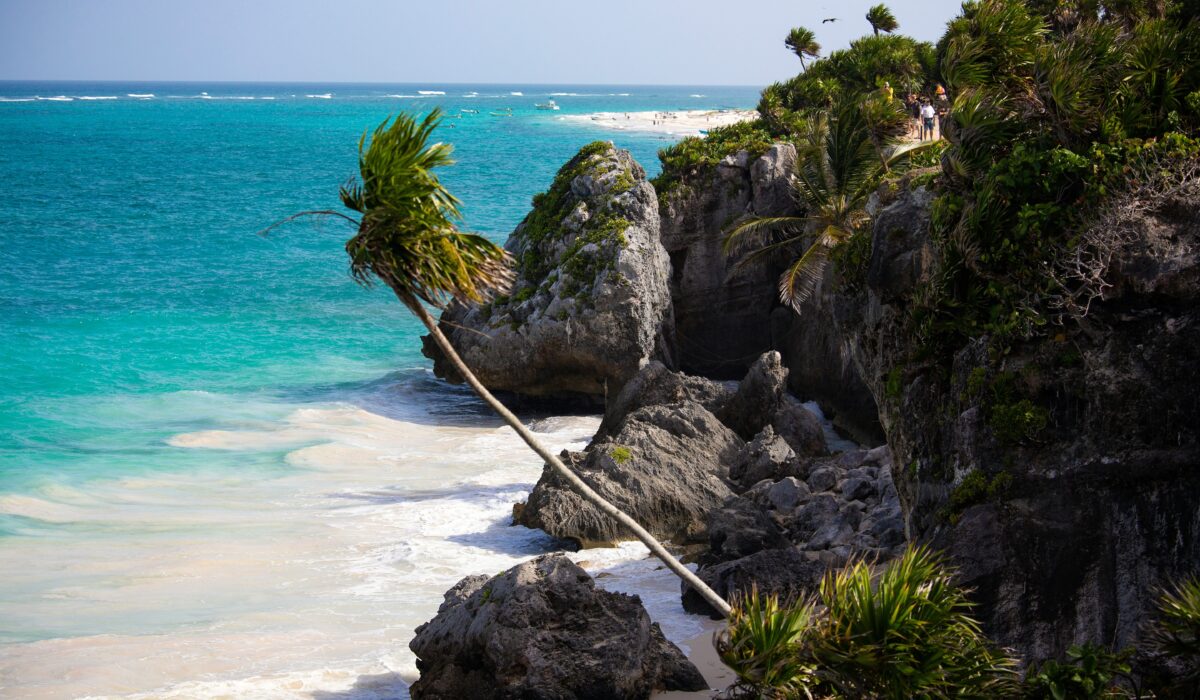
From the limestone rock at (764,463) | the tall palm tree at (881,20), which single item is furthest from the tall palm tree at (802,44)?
the limestone rock at (764,463)

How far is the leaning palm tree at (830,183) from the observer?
21.2m

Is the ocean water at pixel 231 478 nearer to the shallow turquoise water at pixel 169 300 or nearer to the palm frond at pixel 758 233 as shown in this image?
the shallow turquoise water at pixel 169 300

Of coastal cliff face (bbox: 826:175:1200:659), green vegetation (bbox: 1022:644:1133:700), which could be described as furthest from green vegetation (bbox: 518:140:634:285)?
green vegetation (bbox: 1022:644:1133:700)

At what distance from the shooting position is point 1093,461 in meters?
10.5

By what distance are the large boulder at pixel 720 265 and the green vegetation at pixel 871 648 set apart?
60.7 feet

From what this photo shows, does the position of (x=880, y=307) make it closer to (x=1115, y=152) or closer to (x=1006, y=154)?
A: (x=1006, y=154)

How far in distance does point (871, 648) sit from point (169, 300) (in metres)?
34.5

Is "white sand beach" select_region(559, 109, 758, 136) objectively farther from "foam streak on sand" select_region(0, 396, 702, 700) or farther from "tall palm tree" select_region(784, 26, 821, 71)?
"foam streak on sand" select_region(0, 396, 702, 700)

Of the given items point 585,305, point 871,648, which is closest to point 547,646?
point 871,648

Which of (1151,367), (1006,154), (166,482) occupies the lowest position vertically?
(166,482)

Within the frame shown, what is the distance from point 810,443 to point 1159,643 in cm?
1224

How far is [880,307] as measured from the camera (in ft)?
43.5

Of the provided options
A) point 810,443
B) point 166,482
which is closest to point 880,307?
point 810,443

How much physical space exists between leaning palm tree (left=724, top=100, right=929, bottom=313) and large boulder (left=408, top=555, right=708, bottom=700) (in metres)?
10.8
